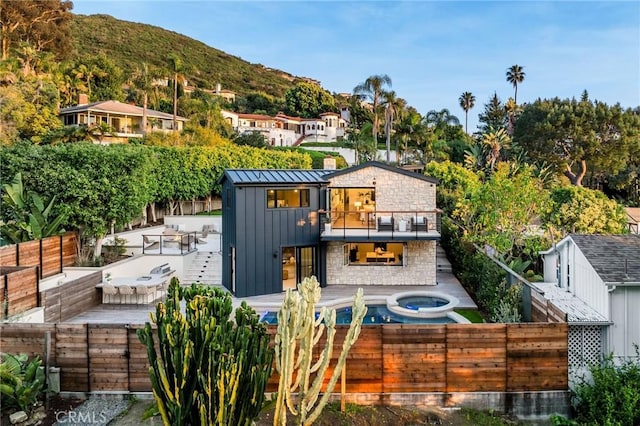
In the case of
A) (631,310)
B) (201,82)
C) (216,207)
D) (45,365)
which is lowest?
(45,365)

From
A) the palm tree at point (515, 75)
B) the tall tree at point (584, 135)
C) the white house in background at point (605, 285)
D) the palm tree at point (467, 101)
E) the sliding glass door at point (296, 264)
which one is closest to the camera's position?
the white house in background at point (605, 285)

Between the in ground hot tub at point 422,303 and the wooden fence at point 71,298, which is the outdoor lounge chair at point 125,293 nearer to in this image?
the wooden fence at point 71,298

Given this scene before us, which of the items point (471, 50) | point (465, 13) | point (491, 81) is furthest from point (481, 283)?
point (491, 81)

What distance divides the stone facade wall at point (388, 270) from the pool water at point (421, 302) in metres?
2.17

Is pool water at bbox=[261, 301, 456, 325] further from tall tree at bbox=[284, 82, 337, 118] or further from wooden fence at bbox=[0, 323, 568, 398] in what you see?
tall tree at bbox=[284, 82, 337, 118]

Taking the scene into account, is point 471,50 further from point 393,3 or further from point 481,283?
point 481,283

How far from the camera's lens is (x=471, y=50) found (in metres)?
31.3

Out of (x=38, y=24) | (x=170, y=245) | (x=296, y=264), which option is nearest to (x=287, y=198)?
(x=296, y=264)

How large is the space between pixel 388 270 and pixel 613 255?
960 centimetres

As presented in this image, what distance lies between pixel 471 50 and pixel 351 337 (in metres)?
29.3

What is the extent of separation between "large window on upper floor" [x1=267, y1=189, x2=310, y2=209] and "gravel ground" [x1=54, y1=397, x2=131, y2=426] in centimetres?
1025

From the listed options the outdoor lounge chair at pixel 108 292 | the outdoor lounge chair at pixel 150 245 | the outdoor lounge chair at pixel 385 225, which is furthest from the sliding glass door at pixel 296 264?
the outdoor lounge chair at pixel 150 245

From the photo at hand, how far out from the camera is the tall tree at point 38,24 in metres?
56.5

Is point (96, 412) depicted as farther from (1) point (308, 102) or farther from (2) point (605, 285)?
(1) point (308, 102)
